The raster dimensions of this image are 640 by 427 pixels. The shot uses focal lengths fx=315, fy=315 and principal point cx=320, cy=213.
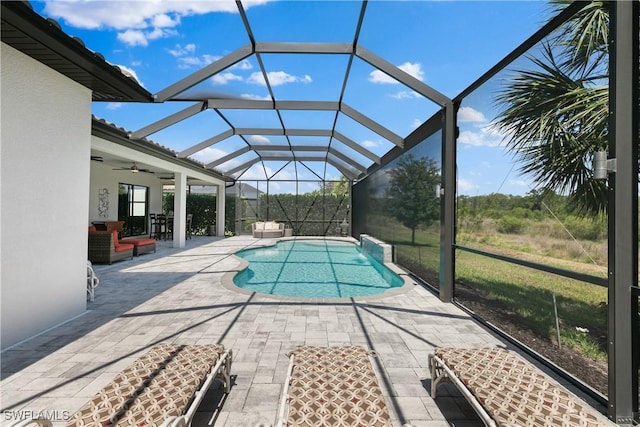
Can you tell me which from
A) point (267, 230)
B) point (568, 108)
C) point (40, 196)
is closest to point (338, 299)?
point (568, 108)

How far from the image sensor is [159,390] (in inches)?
80.1

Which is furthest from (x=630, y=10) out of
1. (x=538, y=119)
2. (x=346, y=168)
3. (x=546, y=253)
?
(x=346, y=168)

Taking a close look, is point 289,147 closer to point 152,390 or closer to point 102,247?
point 102,247

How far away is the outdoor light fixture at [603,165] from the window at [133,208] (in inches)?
578

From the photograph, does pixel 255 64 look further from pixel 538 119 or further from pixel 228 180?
pixel 228 180

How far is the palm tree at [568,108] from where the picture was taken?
136 inches

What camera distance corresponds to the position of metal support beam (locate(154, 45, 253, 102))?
5578mm

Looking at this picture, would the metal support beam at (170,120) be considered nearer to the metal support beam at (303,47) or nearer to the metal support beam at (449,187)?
the metal support beam at (303,47)

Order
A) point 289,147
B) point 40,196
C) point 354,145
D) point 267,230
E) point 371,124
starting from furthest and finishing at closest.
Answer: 1. point 267,230
2. point 289,147
3. point 354,145
4. point 371,124
5. point 40,196

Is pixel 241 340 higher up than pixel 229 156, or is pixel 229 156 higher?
pixel 229 156

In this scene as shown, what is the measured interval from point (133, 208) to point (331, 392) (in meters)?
14.8

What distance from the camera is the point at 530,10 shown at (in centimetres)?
441

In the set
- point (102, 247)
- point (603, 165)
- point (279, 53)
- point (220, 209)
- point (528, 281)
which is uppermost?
point (279, 53)

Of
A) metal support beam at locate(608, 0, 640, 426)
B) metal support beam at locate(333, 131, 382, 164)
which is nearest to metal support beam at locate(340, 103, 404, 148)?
metal support beam at locate(333, 131, 382, 164)
